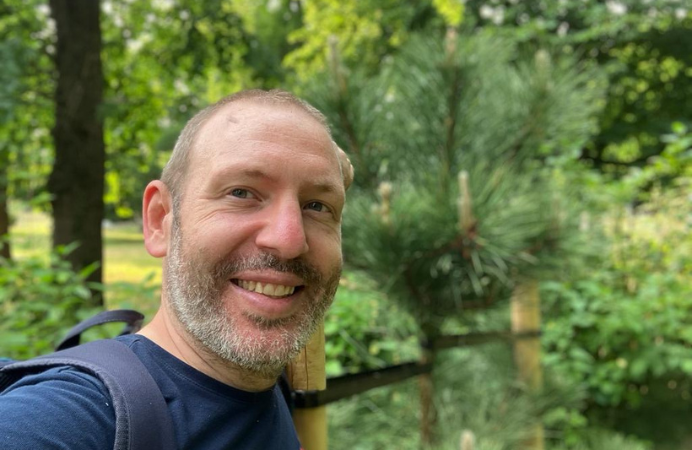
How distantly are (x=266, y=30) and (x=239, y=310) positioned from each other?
12.7 meters

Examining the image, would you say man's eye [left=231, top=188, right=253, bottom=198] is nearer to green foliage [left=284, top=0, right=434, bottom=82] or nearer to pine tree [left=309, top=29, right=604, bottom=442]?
pine tree [left=309, top=29, right=604, bottom=442]

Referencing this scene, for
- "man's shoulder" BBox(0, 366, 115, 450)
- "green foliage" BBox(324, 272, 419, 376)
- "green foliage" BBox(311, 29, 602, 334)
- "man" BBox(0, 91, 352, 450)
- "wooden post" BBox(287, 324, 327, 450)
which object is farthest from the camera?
"green foliage" BBox(324, 272, 419, 376)

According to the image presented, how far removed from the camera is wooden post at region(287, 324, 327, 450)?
103 cm

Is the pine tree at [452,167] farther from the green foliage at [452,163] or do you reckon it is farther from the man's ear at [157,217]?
the man's ear at [157,217]

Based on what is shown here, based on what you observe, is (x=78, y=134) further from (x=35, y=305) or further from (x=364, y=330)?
(x=364, y=330)

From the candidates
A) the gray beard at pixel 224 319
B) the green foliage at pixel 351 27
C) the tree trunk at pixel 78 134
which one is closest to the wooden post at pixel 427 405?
the gray beard at pixel 224 319

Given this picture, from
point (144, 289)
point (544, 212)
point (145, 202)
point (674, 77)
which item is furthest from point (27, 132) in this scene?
point (674, 77)

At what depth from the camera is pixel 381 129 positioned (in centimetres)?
212

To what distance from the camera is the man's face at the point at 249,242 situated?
0.75 meters

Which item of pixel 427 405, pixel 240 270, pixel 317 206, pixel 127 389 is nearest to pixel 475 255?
pixel 427 405

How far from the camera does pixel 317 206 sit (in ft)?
2.74

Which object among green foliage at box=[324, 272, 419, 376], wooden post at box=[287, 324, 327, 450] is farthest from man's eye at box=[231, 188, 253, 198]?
green foliage at box=[324, 272, 419, 376]

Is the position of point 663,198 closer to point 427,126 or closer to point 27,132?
point 427,126

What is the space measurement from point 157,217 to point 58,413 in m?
0.33
